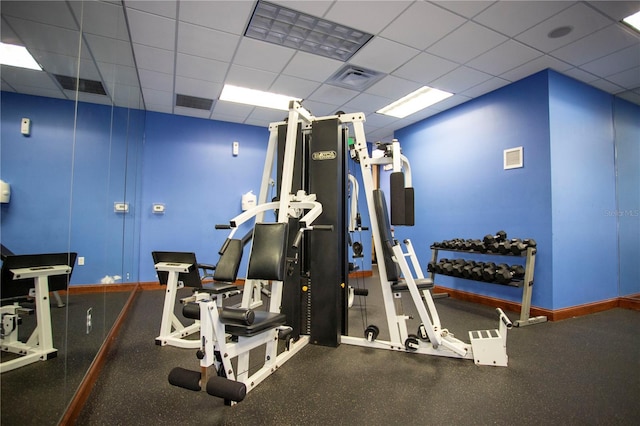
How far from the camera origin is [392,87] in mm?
4199

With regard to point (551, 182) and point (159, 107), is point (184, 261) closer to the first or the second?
point (159, 107)

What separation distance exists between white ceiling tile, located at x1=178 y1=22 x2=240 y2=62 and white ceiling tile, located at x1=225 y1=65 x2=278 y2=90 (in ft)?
0.89

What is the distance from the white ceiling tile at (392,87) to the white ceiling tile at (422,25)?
783 mm

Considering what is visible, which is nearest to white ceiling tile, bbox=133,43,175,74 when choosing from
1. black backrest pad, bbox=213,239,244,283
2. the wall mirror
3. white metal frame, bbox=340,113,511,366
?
the wall mirror

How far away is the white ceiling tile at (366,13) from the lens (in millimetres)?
2600

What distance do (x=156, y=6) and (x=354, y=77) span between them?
2.24 metres

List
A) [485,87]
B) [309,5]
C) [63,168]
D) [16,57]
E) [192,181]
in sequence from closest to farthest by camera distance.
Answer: [16,57] → [63,168] → [309,5] → [485,87] → [192,181]

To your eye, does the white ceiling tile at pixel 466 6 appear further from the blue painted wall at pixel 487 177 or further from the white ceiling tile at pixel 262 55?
the blue painted wall at pixel 487 177

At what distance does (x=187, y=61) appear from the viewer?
11.6 ft

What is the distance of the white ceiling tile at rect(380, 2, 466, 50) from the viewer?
2691 mm

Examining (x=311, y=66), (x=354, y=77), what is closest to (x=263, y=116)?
→ (x=311, y=66)

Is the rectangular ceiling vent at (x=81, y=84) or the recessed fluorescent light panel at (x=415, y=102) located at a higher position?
the recessed fluorescent light panel at (x=415, y=102)

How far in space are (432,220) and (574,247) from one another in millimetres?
1884

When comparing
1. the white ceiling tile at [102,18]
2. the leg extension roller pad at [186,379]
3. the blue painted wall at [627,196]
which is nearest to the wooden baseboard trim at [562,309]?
the blue painted wall at [627,196]
